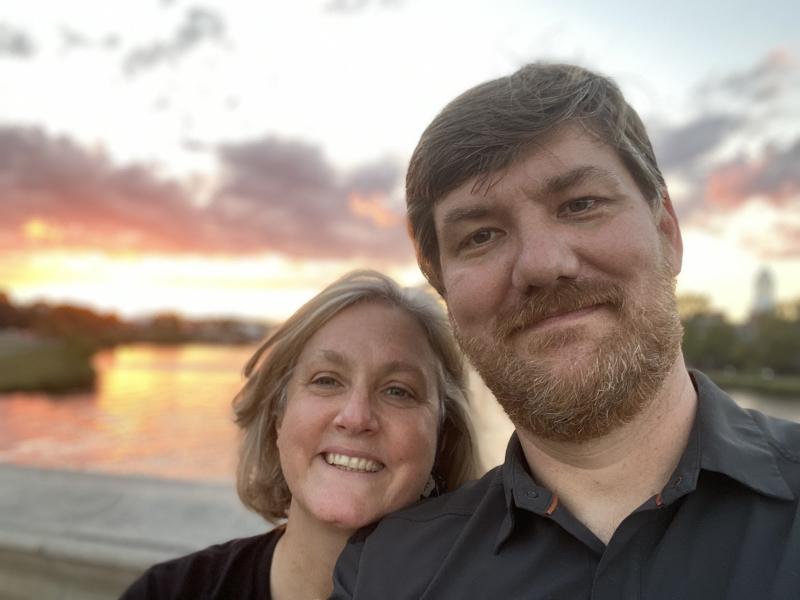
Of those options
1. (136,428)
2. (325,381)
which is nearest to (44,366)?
(136,428)

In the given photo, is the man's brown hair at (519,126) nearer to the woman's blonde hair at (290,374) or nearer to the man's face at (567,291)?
the man's face at (567,291)

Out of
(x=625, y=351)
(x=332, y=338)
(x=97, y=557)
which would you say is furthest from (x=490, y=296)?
(x=97, y=557)

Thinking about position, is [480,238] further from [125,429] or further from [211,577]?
[125,429]

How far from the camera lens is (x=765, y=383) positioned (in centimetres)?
1480

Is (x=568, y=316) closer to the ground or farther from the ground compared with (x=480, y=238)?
closer to the ground

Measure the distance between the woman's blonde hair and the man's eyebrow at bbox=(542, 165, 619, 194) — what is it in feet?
2.92

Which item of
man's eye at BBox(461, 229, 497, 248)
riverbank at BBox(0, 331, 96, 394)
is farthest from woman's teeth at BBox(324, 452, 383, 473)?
riverbank at BBox(0, 331, 96, 394)

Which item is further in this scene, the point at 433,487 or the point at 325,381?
the point at 433,487

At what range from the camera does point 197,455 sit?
746 centimetres

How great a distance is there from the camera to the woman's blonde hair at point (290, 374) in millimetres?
2451

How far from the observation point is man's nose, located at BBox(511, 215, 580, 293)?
1.64 meters

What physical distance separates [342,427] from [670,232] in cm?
118

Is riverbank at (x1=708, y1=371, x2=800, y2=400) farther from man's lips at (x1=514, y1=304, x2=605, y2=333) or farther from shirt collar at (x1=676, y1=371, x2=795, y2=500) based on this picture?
man's lips at (x1=514, y1=304, x2=605, y2=333)

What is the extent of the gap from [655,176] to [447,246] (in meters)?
0.64
